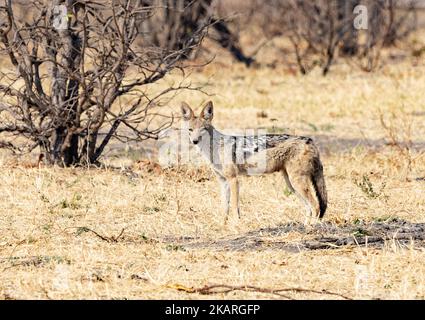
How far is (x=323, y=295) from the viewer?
6.53 meters

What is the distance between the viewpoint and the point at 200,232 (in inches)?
340

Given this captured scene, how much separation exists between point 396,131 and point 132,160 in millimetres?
3734

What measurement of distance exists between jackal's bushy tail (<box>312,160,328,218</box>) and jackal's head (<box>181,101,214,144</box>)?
1.05 metres

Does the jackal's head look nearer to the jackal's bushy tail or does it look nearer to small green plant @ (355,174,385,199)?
the jackal's bushy tail

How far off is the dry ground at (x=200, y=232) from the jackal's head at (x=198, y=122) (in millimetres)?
639

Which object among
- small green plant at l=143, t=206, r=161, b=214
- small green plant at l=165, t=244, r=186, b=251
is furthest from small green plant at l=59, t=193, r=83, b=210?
small green plant at l=165, t=244, r=186, b=251

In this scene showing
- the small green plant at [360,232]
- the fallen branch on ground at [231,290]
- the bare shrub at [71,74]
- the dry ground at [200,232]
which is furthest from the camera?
the bare shrub at [71,74]

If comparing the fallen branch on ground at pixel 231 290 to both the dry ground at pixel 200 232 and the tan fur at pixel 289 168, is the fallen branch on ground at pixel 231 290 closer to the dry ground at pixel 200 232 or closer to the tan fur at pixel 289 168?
the dry ground at pixel 200 232

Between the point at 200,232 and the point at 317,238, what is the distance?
1112 millimetres

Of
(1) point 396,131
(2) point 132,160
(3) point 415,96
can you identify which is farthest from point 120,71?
(3) point 415,96

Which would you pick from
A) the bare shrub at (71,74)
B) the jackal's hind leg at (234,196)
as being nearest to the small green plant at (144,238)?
the jackal's hind leg at (234,196)

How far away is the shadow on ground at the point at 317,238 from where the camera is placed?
25.6 feet

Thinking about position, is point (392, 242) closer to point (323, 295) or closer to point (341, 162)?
point (323, 295)

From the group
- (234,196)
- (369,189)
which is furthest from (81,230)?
(369,189)
